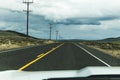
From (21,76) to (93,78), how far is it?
0.79 metres

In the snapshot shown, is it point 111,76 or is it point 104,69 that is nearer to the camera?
point 111,76

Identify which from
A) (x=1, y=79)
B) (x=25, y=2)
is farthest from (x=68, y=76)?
(x=25, y=2)

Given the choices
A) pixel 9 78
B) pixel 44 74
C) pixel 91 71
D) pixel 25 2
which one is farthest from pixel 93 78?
pixel 25 2

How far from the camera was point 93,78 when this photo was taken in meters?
4.02

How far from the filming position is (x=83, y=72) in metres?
4.30

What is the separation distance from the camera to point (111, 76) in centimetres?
406

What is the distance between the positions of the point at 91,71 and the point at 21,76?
0.77 m

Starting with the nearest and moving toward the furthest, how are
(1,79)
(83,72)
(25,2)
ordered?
1. (1,79)
2. (83,72)
3. (25,2)

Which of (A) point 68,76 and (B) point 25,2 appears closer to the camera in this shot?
(A) point 68,76

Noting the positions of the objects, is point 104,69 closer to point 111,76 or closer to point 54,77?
point 111,76

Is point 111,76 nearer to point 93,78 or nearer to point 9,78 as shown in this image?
point 93,78

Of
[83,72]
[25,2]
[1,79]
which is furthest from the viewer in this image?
[25,2]

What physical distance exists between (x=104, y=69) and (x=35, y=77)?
2.78 feet

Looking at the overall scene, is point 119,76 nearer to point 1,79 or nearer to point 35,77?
point 35,77
